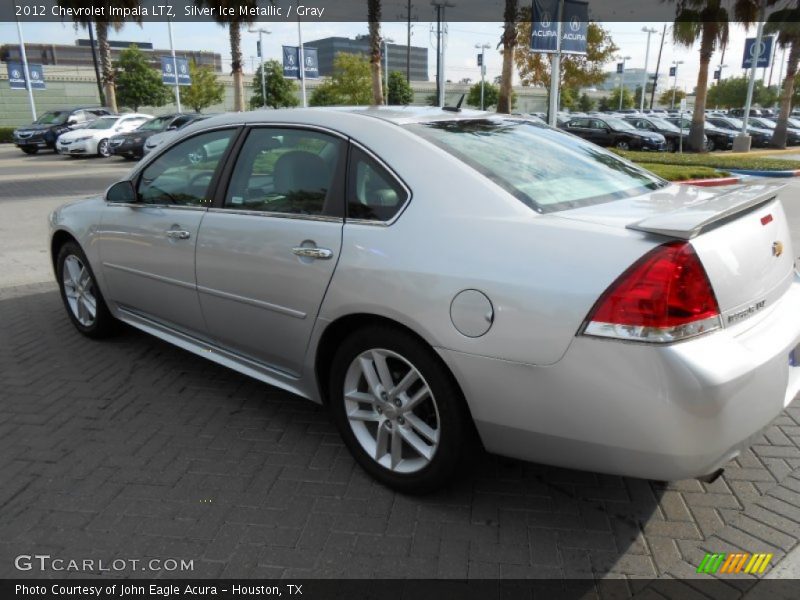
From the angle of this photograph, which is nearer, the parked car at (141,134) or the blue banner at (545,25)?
the blue banner at (545,25)

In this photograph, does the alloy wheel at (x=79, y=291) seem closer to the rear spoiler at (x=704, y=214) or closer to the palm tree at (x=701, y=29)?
the rear spoiler at (x=704, y=214)

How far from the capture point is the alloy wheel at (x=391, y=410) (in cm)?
264

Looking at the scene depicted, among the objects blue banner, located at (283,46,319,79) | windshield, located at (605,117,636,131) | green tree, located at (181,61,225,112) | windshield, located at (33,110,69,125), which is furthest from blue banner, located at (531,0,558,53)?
green tree, located at (181,61,225,112)

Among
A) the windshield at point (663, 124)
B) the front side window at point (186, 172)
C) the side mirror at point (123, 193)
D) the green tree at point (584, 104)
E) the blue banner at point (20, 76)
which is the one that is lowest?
the green tree at point (584, 104)

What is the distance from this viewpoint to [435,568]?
2.38 meters

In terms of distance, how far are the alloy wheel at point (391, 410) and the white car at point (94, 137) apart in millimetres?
23538

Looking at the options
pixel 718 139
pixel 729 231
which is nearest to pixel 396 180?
pixel 729 231

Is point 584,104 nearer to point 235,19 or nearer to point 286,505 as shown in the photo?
point 235,19

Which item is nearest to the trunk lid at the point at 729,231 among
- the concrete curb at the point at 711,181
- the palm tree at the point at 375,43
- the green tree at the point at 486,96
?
the concrete curb at the point at 711,181

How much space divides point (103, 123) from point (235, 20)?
326 inches

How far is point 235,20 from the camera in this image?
28.2 m

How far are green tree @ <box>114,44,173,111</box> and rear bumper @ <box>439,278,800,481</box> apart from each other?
5654 cm

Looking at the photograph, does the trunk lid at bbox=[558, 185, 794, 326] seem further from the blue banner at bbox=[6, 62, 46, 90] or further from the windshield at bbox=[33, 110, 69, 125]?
the blue banner at bbox=[6, 62, 46, 90]

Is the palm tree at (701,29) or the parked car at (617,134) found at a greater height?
the palm tree at (701,29)
